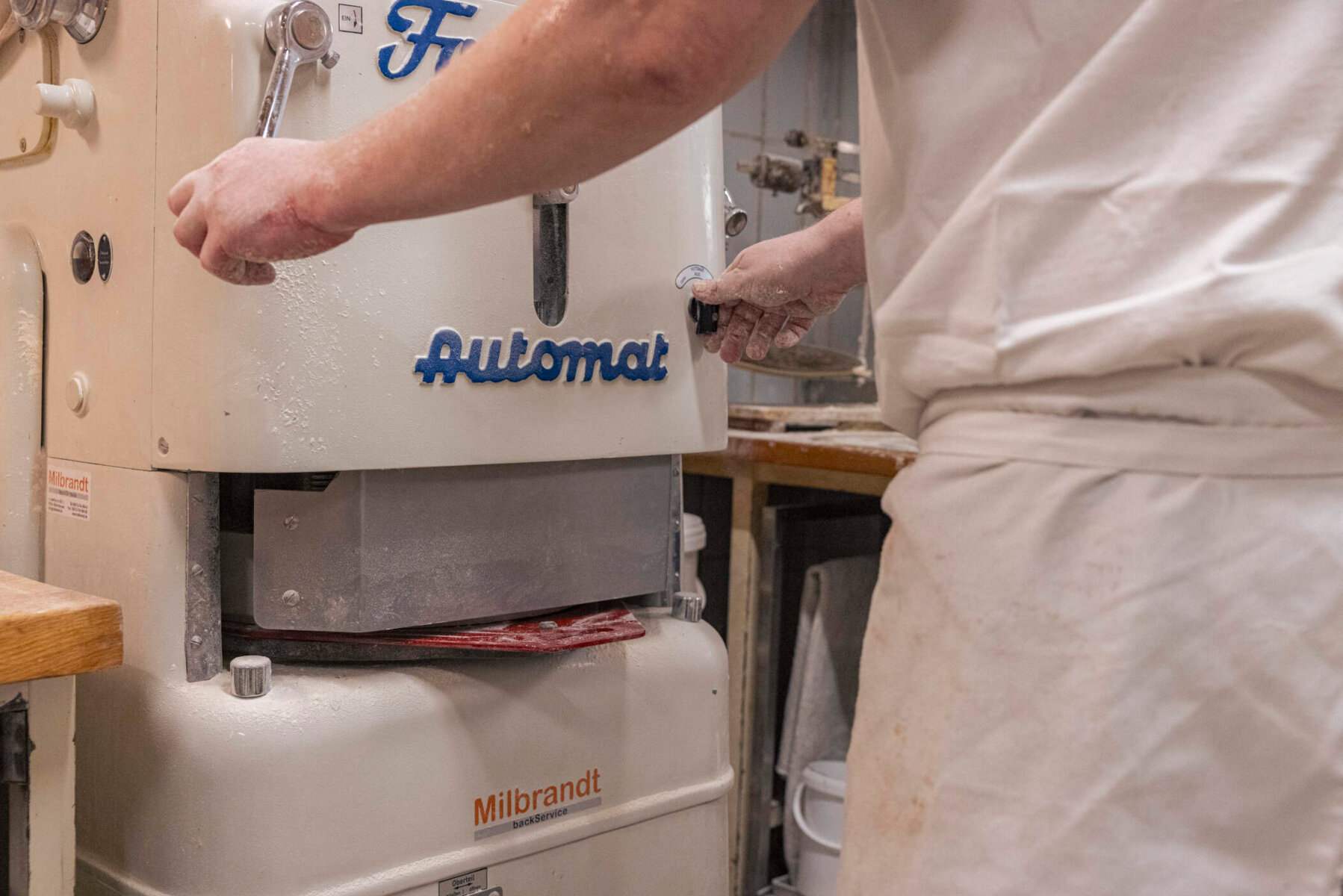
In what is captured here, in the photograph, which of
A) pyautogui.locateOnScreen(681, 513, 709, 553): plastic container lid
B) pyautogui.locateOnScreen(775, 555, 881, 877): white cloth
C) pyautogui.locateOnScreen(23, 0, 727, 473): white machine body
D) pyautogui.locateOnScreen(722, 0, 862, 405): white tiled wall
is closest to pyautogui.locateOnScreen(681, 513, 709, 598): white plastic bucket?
pyautogui.locateOnScreen(681, 513, 709, 553): plastic container lid

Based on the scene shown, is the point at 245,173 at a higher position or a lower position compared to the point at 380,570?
higher

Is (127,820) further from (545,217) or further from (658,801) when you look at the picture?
(545,217)

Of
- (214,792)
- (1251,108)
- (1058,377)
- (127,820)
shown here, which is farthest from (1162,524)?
(127,820)

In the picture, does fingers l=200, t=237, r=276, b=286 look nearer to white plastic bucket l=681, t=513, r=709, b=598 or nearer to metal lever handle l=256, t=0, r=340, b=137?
metal lever handle l=256, t=0, r=340, b=137

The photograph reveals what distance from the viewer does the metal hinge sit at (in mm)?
718

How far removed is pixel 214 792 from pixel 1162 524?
64 cm

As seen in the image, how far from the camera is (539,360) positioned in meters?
0.90

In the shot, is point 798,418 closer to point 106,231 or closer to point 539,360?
point 539,360

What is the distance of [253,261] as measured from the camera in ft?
2.27

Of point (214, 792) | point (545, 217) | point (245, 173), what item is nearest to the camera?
point (245, 173)

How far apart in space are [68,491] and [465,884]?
448 mm

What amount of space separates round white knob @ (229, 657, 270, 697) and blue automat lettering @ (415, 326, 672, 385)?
24 centimetres

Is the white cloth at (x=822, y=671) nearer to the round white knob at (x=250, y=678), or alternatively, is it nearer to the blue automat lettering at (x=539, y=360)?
the blue automat lettering at (x=539, y=360)

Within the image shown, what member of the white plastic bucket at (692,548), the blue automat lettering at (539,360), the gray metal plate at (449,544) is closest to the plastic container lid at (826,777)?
the white plastic bucket at (692,548)
